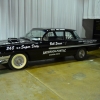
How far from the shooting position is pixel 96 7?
29.8 feet

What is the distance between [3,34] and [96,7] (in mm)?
4984

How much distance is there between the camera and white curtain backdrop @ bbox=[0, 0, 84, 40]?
7.65m

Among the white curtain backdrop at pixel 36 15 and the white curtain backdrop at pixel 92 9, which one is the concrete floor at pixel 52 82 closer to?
the white curtain backdrop at pixel 36 15

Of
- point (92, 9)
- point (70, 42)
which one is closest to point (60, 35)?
point (70, 42)

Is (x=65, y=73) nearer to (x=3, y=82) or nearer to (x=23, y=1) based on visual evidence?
(x=3, y=82)

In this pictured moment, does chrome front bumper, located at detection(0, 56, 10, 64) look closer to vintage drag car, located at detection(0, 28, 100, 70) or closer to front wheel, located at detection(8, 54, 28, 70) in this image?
vintage drag car, located at detection(0, 28, 100, 70)

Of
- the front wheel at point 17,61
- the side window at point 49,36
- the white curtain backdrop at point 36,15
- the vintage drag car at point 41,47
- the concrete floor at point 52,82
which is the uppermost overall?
the white curtain backdrop at point 36,15

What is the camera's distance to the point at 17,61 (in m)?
5.68

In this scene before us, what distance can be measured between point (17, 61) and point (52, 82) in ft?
5.39

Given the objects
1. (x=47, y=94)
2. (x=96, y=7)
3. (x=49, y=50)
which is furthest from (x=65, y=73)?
(x=96, y=7)

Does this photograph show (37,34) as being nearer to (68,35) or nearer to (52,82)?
(68,35)

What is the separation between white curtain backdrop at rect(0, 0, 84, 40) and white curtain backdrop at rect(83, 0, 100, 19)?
29cm

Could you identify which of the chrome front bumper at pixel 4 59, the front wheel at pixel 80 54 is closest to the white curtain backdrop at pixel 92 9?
the front wheel at pixel 80 54

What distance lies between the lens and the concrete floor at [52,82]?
3740 millimetres
